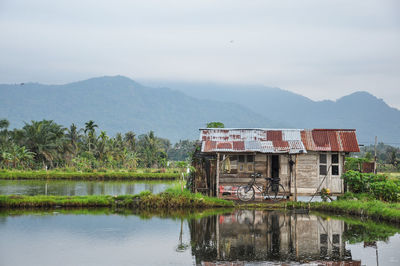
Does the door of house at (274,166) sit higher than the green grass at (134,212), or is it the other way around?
the door of house at (274,166)

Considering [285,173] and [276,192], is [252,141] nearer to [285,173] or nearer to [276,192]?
[285,173]

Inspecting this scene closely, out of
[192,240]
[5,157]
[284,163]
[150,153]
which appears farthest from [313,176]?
[150,153]

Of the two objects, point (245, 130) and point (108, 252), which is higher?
point (245, 130)

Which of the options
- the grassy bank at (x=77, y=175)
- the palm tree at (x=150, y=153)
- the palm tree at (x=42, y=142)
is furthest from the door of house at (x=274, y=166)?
the palm tree at (x=150, y=153)

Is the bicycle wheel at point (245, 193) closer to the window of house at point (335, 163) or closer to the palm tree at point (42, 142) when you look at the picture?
the window of house at point (335, 163)

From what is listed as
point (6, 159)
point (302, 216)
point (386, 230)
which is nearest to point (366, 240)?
point (386, 230)

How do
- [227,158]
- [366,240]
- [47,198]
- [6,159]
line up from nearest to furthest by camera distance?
[366,240] < [47,198] < [227,158] < [6,159]

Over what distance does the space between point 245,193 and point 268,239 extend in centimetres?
833

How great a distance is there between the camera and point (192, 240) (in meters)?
A: 15.6

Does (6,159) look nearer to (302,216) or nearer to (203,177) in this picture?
(203,177)

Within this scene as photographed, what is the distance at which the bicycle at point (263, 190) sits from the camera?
24000 millimetres

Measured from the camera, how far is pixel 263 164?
83.1 ft

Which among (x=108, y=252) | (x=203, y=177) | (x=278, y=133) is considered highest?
(x=278, y=133)

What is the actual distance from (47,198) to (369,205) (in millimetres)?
15543
